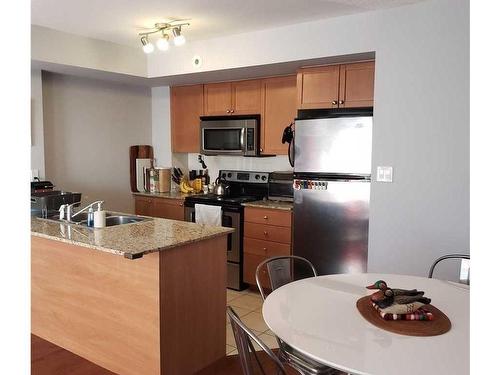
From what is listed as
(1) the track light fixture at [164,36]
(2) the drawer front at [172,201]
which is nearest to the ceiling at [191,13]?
(1) the track light fixture at [164,36]

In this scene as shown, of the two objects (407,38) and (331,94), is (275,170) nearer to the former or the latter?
(331,94)

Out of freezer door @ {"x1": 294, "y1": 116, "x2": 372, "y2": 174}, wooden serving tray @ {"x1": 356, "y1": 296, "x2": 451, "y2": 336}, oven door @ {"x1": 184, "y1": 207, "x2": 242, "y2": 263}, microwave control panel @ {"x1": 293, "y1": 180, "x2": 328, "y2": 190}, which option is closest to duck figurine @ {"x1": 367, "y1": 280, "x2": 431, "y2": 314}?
wooden serving tray @ {"x1": 356, "y1": 296, "x2": 451, "y2": 336}

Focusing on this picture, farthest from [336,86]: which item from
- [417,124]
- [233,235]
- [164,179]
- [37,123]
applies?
[37,123]

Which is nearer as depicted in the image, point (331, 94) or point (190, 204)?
point (331, 94)

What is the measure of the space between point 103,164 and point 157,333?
292cm

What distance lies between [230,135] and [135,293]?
2.43 metres

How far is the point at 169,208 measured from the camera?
186 inches

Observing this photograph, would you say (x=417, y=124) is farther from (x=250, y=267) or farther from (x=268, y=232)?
(x=250, y=267)

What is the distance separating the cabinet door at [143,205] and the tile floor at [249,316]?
1.44 meters

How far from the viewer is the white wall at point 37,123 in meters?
3.99

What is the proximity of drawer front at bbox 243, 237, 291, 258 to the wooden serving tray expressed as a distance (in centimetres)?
214

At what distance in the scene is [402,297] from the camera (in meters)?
1.71

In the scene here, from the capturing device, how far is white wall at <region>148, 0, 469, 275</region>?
9.20 ft
